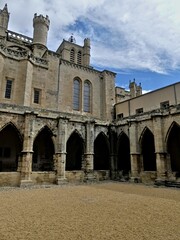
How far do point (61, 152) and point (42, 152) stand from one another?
3.77m

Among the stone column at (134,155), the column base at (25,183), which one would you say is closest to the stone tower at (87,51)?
the stone column at (134,155)

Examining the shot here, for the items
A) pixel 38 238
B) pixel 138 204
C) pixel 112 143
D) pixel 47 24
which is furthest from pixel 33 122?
pixel 47 24

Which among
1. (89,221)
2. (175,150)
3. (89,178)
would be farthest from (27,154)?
(175,150)

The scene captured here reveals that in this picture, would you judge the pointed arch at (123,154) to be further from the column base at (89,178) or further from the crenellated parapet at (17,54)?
the crenellated parapet at (17,54)

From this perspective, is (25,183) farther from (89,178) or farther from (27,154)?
(89,178)

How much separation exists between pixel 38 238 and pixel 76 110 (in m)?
18.0

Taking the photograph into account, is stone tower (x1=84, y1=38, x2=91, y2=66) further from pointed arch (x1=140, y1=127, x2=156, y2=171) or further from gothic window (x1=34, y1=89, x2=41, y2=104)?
pointed arch (x1=140, y1=127, x2=156, y2=171)

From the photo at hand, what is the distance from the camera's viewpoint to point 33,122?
12930mm

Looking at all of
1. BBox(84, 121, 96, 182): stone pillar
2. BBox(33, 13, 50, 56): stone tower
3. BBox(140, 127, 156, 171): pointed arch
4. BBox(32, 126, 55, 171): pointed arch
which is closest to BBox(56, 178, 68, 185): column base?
BBox(84, 121, 96, 182): stone pillar

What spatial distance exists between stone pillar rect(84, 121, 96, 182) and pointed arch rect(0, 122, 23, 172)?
5.61 meters

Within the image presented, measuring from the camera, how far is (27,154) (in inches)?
484

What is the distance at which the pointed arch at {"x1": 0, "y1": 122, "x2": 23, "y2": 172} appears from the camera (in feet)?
49.7

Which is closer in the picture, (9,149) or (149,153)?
(9,149)

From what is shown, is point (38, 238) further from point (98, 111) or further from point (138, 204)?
point (98, 111)
